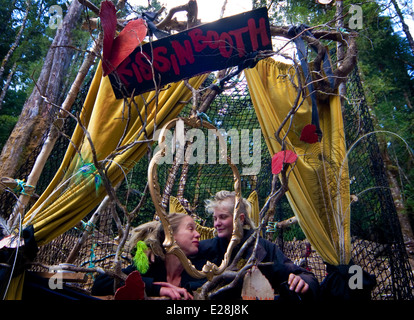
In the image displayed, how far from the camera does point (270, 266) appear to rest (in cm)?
181

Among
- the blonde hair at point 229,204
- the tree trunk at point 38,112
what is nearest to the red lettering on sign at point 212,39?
the blonde hair at point 229,204

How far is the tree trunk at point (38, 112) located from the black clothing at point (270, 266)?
2.51 m

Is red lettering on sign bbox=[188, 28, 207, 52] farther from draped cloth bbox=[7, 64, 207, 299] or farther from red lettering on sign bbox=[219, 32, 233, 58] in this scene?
draped cloth bbox=[7, 64, 207, 299]

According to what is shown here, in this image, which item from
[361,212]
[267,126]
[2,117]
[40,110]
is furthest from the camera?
[2,117]

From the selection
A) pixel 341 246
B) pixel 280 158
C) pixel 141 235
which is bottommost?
pixel 341 246

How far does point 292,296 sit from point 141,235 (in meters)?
0.91

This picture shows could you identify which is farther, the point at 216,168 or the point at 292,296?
the point at 216,168

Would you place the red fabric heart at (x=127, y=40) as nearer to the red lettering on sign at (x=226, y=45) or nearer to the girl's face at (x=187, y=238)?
the red lettering on sign at (x=226, y=45)

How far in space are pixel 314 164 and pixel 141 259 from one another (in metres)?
1.57

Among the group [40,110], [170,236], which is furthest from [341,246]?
[40,110]

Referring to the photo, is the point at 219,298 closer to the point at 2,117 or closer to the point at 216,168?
the point at 216,168

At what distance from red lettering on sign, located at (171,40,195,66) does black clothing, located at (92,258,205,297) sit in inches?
54.9

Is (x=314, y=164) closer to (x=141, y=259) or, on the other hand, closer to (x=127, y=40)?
(x=141, y=259)
